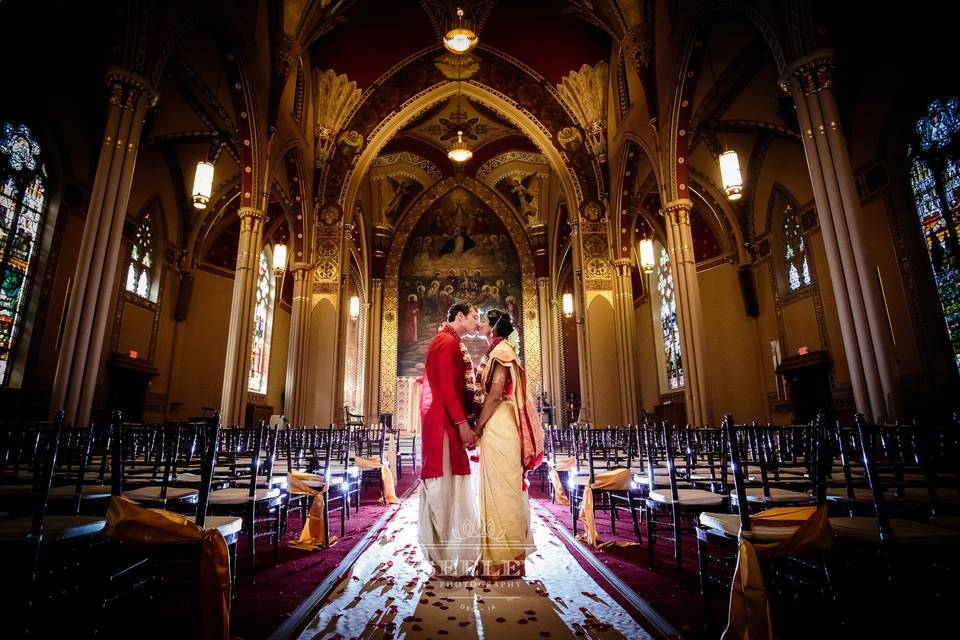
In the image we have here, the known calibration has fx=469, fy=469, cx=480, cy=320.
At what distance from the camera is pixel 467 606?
2602 millimetres

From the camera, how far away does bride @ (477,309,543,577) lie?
314cm

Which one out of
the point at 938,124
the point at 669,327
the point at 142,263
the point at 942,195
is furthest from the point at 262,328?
the point at 938,124

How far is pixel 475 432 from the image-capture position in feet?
10.7

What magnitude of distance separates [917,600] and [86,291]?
26.3 ft

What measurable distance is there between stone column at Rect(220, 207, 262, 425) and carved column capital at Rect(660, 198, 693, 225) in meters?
8.15

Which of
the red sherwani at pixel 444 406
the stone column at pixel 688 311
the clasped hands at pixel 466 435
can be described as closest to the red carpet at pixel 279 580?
the red sherwani at pixel 444 406

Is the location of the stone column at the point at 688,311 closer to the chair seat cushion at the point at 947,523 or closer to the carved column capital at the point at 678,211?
the carved column capital at the point at 678,211

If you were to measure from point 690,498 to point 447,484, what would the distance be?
172 centimetres

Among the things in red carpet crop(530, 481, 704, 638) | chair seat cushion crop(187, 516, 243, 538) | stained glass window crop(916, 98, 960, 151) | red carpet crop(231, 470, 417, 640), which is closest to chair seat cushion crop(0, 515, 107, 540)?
chair seat cushion crop(187, 516, 243, 538)

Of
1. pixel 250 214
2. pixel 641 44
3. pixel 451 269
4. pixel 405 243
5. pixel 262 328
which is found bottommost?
pixel 262 328

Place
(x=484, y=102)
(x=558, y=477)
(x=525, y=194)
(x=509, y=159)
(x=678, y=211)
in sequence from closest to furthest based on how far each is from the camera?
(x=558, y=477)
(x=678, y=211)
(x=484, y=102)
(x=509, y=159)
(x=525, y=194)

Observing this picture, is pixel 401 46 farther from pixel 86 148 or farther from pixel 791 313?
pixel 791 313

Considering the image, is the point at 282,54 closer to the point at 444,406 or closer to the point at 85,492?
→ the point at 85,492

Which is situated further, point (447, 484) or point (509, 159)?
point (509, 159)
